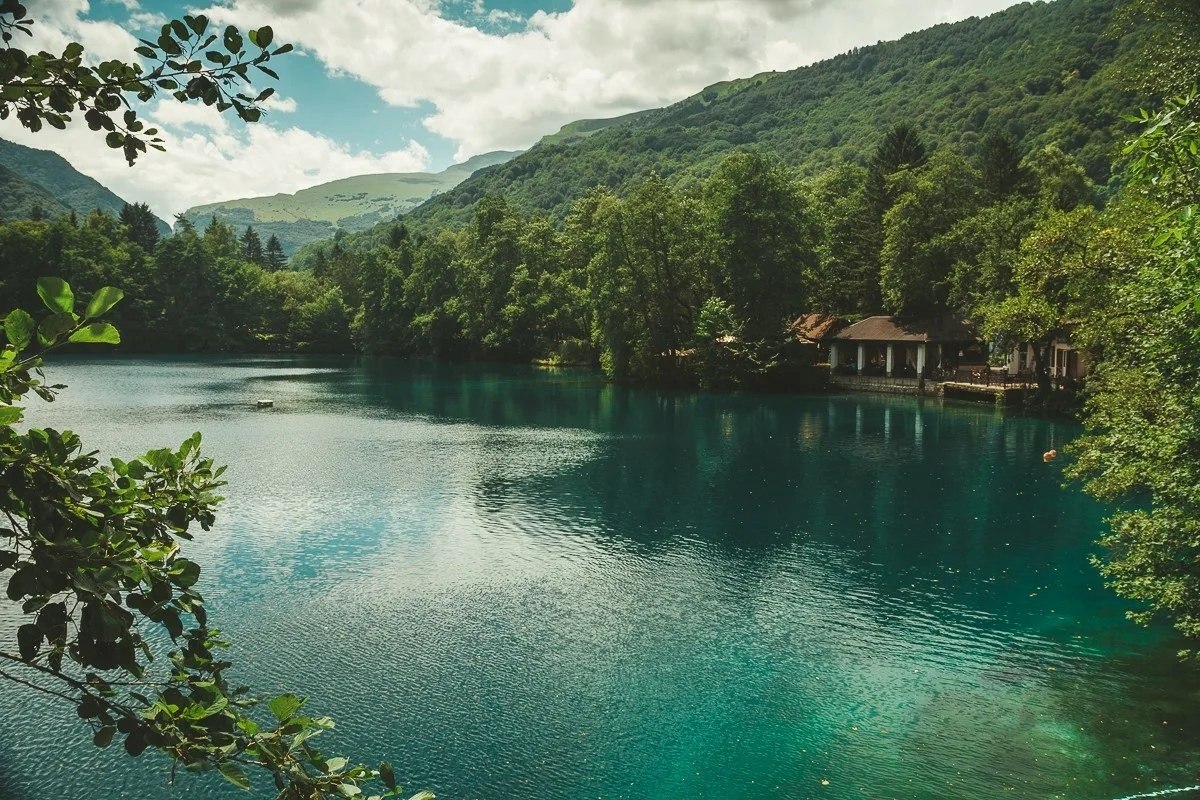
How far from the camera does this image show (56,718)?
505 inches

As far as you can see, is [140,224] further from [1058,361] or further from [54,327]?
[54,327]

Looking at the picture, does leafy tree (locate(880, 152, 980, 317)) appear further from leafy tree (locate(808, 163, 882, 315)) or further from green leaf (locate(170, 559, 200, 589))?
green leaf (locate(170, 559, 200, 589))

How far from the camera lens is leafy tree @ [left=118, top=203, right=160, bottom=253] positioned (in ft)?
424

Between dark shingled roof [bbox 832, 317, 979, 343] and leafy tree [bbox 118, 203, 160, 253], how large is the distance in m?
113

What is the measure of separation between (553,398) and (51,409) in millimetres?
31418

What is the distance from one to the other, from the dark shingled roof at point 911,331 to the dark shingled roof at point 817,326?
2727mm

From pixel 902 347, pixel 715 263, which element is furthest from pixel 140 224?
pixel 902 347

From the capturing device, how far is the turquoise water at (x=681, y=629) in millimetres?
11680

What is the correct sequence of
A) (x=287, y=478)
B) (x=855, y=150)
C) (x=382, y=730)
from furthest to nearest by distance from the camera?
(x=855, y=150) < (x=287, y=478) < (x=382, y=730)

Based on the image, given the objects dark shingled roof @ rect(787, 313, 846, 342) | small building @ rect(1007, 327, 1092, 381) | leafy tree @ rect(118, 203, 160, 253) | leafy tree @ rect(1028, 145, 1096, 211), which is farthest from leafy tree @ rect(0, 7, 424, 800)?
leafy tree @ rect(118, 203, 160, 253)

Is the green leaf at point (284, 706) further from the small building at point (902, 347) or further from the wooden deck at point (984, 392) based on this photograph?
the small building at point (902, 347)

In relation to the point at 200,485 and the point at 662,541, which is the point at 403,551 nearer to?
the point at 662,541

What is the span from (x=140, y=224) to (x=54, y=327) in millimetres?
152781

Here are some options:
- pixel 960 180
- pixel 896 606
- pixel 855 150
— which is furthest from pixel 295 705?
pixel 855 150
